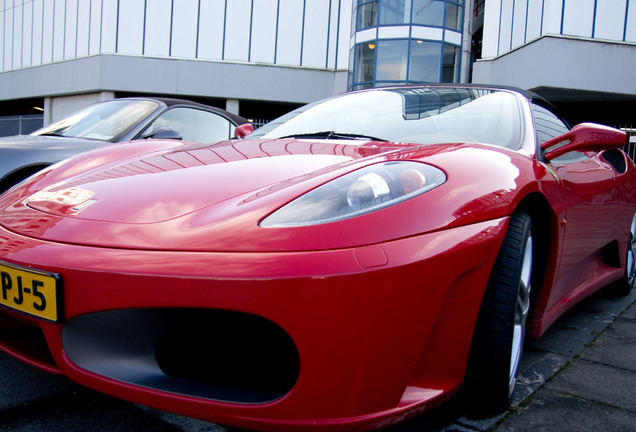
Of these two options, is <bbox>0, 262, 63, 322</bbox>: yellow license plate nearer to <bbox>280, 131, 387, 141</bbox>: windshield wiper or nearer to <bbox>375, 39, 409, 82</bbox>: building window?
<bbox>280, 131, 387, 141</bbox>: windshield wiper

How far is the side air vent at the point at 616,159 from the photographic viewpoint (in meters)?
2.92

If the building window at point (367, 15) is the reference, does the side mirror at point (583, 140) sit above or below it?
below

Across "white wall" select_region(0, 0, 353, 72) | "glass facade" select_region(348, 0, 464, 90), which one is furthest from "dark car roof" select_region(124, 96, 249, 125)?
"white wall" select_region(0, 0, 353, 72)

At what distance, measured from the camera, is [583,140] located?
2.11 m

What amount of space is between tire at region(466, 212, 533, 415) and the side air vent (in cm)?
163

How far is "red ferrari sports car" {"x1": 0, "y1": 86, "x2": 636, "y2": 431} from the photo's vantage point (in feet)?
3.90

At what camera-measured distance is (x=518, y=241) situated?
1570 mm

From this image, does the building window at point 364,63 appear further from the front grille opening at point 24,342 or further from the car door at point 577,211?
the front grille opening at point 24,342

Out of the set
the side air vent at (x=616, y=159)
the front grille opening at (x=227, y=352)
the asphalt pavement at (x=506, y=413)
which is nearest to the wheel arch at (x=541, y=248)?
the asphalt pavement at (x=506, y=413)

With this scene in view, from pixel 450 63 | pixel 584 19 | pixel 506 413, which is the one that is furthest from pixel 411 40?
pixel 506 413

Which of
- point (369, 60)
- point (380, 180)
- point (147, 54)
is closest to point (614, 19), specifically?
point (369, 60)

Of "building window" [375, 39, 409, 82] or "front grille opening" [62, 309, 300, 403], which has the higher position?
"building window" [375, 39, 409, 82]

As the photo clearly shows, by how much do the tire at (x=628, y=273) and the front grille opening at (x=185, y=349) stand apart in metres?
2.74

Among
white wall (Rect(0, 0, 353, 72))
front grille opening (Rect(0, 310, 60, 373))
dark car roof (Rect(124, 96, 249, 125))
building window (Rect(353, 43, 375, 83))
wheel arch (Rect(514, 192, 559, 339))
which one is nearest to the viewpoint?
front grille opening (Rect(0, 310, 60, 373))
